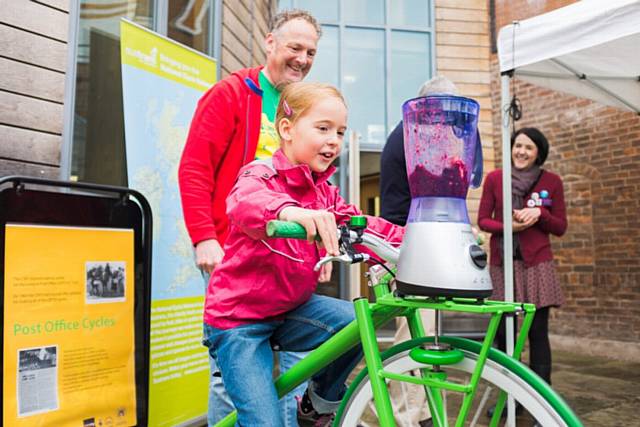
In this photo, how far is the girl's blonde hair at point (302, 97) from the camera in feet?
5.28

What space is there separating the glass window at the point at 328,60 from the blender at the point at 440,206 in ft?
22.4

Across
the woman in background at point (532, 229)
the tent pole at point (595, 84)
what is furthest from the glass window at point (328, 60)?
the woman in background at point (532, 229)

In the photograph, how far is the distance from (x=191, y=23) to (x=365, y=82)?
4.05 m

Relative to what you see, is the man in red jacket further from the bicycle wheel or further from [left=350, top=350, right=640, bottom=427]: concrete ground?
[left=350, top=350, right=640, bottom=427]: concrete ground

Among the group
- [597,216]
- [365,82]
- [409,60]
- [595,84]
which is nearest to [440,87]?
[595,84]

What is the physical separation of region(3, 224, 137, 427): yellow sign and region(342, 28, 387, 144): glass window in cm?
562

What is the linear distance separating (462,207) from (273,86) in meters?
1.31

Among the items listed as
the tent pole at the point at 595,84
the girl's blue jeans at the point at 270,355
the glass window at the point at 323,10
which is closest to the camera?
the girl's blue jeans at the point at 270,355

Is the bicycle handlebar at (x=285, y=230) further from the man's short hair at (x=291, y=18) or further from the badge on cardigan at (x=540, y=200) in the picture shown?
the badge on cardigan at (x=540, y=200)

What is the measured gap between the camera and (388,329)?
7.79 metres

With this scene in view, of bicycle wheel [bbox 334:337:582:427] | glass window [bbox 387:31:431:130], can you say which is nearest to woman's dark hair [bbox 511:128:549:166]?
bicycle wheel [bbox 334:337:582:427]

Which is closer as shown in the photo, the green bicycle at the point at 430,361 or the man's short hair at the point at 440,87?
the green bicycle at the point at 430,361

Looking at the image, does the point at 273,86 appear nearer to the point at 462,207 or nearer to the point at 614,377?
the point at 462,207

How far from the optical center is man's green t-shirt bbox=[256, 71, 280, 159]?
2.34 metres
